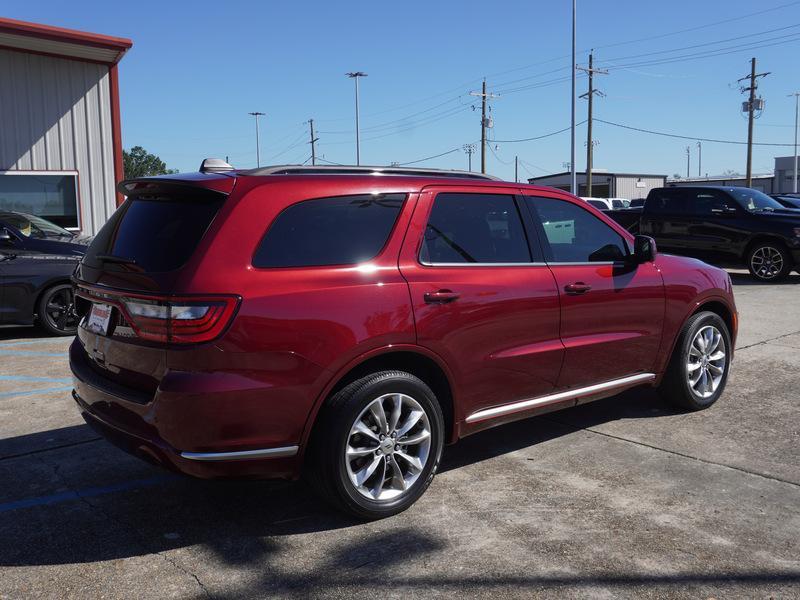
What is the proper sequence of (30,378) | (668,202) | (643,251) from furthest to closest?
(668,202) < (30,378) < (643,251)

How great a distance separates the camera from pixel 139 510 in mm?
3912

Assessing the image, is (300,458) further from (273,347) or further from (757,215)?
(757,215)

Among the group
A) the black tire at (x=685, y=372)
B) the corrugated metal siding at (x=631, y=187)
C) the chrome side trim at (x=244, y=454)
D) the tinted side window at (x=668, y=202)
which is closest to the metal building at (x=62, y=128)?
the tinted side window at (x=668, y=202)

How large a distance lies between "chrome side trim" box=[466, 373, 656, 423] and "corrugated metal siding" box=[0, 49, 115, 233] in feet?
44.1

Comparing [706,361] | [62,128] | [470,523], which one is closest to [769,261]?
[706,361]

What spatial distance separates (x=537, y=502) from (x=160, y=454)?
195 centimetres

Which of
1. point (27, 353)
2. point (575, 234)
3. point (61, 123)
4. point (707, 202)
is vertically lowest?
point (27, 353)

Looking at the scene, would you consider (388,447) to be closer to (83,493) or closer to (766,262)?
(83,493)

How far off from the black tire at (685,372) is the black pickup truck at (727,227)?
9330 millimetres

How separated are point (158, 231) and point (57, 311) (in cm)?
622

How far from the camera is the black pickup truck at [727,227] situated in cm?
1380

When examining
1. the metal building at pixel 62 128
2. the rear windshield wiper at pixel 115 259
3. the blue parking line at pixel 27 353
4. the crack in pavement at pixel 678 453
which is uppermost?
the metal building at pixel 62 128

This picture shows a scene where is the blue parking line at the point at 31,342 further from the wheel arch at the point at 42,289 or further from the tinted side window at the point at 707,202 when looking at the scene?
the tinted side window at the point at 707,202

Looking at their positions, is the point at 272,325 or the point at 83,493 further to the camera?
the point at 83,493
